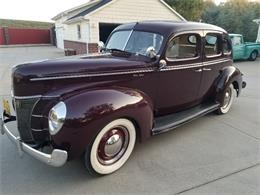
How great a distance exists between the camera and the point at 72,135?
2.61 m

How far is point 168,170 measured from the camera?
3.20 m

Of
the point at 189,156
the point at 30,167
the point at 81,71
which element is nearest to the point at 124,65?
the point at 81,71

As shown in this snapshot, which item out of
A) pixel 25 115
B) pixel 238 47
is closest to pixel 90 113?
pixel 25 115

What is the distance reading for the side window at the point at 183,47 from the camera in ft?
12.4

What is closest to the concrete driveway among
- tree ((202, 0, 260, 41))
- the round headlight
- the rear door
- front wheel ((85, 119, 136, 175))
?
front wheel ((85, 119, 136, 175))

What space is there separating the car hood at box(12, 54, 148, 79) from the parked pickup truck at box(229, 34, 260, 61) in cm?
1278

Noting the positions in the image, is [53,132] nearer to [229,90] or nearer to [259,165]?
[259,165]

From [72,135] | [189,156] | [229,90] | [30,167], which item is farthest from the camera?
[229,90]

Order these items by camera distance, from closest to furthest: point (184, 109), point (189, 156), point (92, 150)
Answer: point (92, 150)
point (189, 156)
point (184, 109)

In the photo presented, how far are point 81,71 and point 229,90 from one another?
11.7ft

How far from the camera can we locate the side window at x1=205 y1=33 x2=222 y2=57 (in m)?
4.50

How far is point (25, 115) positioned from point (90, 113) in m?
0.90

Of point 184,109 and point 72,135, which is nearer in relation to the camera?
point 72,135

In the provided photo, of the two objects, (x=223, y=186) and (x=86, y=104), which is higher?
(x=86, y=104)
